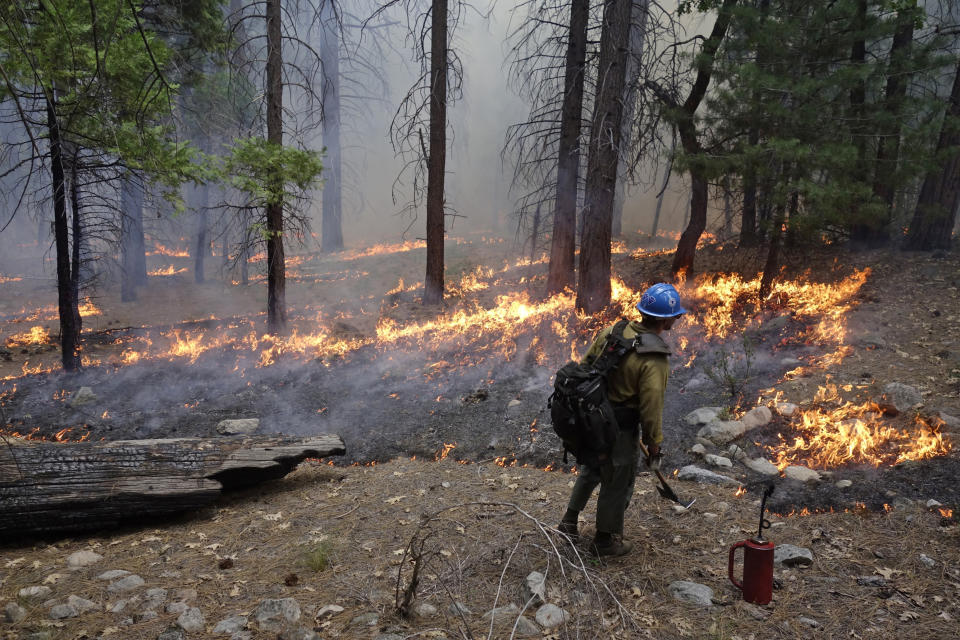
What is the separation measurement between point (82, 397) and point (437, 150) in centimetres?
866

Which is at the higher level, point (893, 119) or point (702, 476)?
point (893, 119)

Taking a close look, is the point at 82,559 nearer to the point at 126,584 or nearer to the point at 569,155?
the point at 126,584

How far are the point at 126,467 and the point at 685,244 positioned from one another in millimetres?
10767

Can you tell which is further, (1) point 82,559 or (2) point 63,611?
(1) point 82,559

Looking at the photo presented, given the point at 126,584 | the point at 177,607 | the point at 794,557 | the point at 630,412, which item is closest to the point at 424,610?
the point at 177,607

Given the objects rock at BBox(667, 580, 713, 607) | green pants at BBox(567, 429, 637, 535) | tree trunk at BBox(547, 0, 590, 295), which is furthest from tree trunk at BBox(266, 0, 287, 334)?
rock at BBox(667, 580, 713, 607)

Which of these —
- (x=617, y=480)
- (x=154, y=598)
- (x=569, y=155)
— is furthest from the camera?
(x=569, y=155)

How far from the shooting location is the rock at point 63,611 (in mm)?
3348

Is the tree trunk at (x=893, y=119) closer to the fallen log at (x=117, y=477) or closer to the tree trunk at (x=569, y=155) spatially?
the tree trunk at (x=569, y=155)

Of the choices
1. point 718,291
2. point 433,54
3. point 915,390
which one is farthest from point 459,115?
point 915,390

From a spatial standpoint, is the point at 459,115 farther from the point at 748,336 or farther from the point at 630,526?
the point at 630,526

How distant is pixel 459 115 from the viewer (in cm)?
A: 4884

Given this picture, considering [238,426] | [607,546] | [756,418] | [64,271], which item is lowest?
[238,426]

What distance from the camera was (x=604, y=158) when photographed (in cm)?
1002
